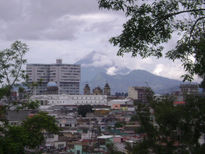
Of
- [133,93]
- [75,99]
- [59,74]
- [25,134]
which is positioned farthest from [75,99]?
[25,134]

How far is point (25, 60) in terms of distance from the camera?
11.3 meters

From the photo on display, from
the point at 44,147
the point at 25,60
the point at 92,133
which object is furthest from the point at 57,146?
the point at 25,60

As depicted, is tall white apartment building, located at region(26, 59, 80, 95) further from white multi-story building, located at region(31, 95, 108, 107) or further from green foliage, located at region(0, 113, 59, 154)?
green foliage, located at region(0, 113, 59, 154)

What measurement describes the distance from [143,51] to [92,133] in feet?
109

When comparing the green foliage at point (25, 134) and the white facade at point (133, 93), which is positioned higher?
the white facade at point (133, 93)

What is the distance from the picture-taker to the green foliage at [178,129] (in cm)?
782

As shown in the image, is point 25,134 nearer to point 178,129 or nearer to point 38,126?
point 38,126

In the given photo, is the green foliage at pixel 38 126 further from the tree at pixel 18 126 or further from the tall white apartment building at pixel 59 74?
the tall white apartment building at pixel 59 74

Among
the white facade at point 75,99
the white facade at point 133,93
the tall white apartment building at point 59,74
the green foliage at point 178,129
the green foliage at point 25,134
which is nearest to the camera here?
the green foliage at point 178,129

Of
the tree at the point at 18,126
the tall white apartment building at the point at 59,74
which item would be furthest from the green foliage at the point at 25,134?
the tall white apartment building at the point at 59,74

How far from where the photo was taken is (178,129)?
816 centimetres

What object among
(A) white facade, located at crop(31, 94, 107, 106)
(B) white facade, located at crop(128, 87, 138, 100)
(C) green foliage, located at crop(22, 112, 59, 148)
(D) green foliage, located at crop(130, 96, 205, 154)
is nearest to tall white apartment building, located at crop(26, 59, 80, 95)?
(B) white facade, located at crop(128, 87, 138, 100)

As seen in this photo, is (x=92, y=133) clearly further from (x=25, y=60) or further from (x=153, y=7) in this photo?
(x=153, y=7)

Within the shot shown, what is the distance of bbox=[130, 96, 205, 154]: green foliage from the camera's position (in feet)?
25.7
